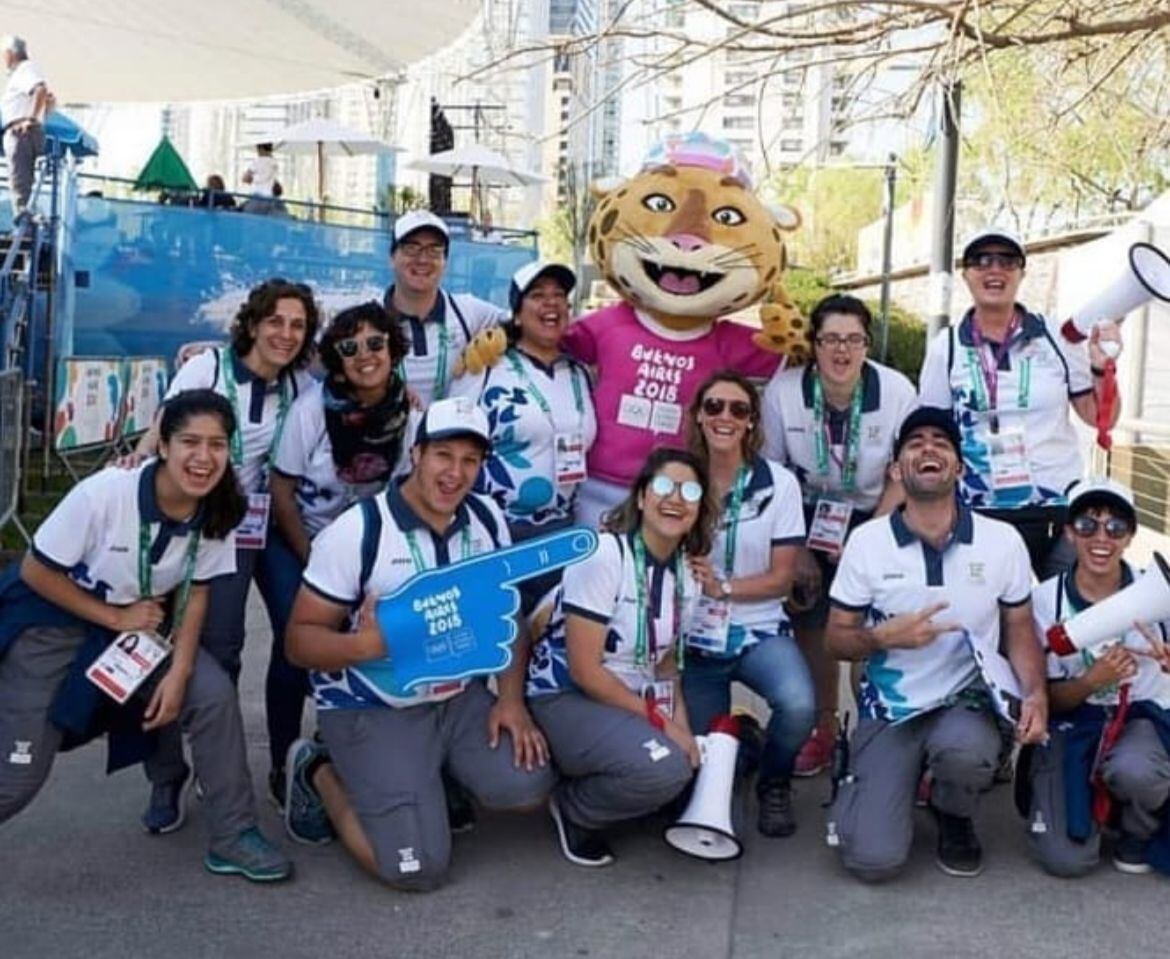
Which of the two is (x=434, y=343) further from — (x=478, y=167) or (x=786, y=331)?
(x=478, y=167)

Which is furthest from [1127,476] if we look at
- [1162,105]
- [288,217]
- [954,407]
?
[288,217]

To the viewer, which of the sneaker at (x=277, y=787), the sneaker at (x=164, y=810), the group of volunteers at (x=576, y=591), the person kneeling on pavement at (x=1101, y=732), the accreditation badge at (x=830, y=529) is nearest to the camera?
the group of volunteers at (x=576, y=591)

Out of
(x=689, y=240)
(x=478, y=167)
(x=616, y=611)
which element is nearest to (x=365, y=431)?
(x=616, y=611)

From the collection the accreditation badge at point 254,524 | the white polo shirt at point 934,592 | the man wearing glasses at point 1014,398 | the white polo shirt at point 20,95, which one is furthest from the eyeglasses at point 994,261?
the white polo shirt at point 20,95

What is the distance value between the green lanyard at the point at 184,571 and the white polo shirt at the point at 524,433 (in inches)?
41.9

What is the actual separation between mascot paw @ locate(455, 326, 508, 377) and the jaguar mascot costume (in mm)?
26

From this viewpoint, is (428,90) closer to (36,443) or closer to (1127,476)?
(36,443)

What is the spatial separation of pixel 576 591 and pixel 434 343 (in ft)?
3.79

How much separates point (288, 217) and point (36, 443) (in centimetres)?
433

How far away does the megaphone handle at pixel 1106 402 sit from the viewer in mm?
4781

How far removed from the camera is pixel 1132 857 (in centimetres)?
427

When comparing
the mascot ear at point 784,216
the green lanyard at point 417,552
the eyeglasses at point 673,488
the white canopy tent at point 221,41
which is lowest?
the green lanyard at point 417,552

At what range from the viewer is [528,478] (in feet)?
15.7

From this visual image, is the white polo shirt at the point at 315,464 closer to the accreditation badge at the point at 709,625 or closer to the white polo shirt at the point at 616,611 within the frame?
the white polo shirt at the point at 616,611
